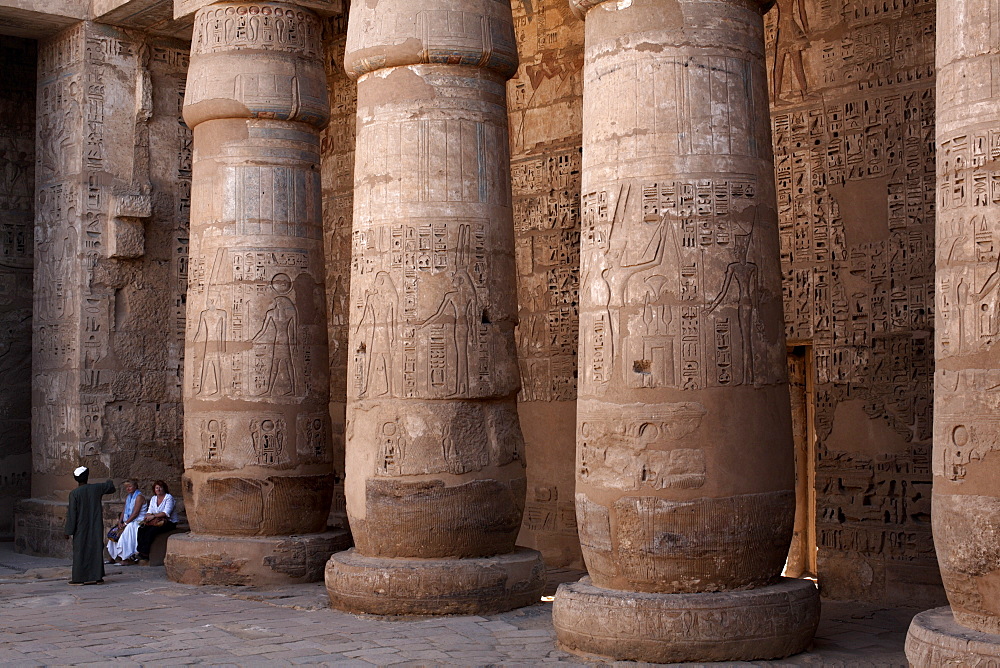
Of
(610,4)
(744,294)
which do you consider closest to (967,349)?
(744,294)

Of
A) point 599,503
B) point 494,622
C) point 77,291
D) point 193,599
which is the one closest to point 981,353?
point 599,503

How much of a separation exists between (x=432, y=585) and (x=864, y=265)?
409 cm

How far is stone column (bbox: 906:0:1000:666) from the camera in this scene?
18.0 ft

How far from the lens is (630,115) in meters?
7.04

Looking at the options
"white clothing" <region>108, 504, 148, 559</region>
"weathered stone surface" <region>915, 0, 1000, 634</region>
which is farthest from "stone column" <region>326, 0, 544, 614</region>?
"white clothing" <region>108, 504, 148, 559</region>

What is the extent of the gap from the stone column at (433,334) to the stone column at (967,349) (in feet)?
11.7

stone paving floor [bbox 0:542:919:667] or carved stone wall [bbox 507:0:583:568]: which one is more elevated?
carved stone wall [bbox 507:0:583:568]

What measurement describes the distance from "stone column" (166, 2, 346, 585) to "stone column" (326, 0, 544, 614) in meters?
1.78

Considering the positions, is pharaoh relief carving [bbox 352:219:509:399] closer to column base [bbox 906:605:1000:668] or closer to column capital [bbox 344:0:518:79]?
column capital [bbox 344:0:518:79]

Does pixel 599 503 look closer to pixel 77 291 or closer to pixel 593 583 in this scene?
pixel 593 583

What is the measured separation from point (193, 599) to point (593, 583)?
12.7ft

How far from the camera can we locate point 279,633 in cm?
816

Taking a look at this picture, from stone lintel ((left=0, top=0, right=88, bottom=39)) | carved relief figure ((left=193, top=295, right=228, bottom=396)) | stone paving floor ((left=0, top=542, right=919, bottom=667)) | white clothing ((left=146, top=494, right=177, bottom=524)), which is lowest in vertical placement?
stone paving floor ((left=0, top=542, right=919, bottom=667))

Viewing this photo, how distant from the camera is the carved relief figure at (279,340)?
10602 mm
